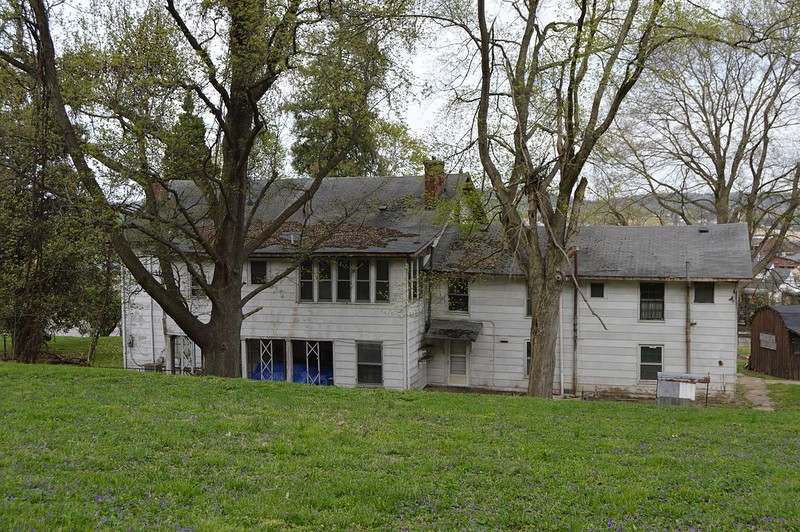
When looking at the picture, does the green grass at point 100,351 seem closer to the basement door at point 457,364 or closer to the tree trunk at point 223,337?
the tree trunk at point 223,337

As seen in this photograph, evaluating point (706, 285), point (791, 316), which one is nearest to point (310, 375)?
point (706, 285)

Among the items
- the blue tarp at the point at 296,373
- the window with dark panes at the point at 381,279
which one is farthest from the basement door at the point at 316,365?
the window with dark panes at the point at 381,279

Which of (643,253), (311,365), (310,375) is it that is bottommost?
(310,375)

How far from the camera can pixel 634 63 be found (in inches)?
551

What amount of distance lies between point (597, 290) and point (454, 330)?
5.01m

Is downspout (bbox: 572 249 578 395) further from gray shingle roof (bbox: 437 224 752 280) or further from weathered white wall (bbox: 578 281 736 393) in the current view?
gray shingle roof (bbox: 437 224 752 280)

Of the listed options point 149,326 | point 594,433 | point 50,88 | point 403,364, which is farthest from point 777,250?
point 50,88

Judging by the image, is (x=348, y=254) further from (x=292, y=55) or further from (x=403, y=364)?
(x=292, y=55)

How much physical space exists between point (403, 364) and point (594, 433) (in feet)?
37.4

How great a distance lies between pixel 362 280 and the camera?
21.0 m

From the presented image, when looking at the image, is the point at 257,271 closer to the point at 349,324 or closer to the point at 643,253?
the point at 349,324

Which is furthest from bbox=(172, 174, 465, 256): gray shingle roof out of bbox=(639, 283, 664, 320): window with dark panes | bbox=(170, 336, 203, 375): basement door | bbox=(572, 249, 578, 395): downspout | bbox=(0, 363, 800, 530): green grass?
bbox=(0, 363, 800, 530): green grass

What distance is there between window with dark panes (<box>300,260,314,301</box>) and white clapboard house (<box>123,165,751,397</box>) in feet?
0.13

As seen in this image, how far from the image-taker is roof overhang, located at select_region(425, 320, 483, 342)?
21.2 meters
